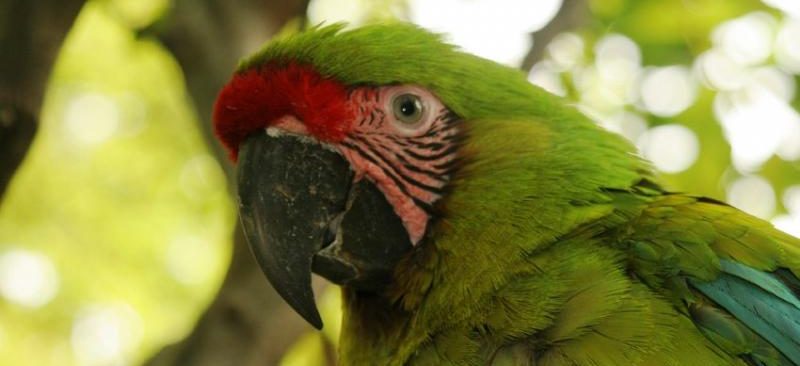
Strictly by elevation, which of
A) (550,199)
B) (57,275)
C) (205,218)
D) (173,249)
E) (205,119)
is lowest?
(57,275)

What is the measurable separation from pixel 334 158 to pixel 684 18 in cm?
259

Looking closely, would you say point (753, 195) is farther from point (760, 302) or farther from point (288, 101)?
point (288, 101)

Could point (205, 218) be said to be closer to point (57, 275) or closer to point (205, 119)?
point (57, 275)

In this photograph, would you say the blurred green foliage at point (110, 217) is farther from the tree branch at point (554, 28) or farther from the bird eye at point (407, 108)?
the bird eye at point (407, 108)

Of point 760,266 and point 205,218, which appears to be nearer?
Answer: point 760,266

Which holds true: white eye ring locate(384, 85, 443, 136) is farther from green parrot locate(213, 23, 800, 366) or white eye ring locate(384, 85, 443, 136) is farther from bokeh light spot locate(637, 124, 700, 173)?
bokeh light spot locate(637, 124, 700, 173)

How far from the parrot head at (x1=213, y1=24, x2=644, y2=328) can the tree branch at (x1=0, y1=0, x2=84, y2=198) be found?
0.39 meters

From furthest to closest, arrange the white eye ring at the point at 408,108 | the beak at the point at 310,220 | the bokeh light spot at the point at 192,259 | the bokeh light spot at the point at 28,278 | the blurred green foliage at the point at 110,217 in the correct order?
the bokeh light spot at the point at 28,278
the bokeh light spot at the point at 192,259
the blurred green foliage at the point at 110,217
the white eye ring at the point at 408,108
the beak at the point at 310,220

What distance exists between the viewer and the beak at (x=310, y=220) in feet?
5.45

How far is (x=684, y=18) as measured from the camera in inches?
152

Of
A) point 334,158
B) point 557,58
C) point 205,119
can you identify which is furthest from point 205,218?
point 334,158

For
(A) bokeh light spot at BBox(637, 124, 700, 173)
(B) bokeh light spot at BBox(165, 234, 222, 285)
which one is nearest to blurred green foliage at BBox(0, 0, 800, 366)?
(B) bokeh light spot at BBox(165, 234, 222, 285)

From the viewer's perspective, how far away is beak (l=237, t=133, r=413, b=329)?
1660mm

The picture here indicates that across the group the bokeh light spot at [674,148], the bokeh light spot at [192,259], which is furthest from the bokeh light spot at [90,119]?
the bokeh light spot at [674,148]
